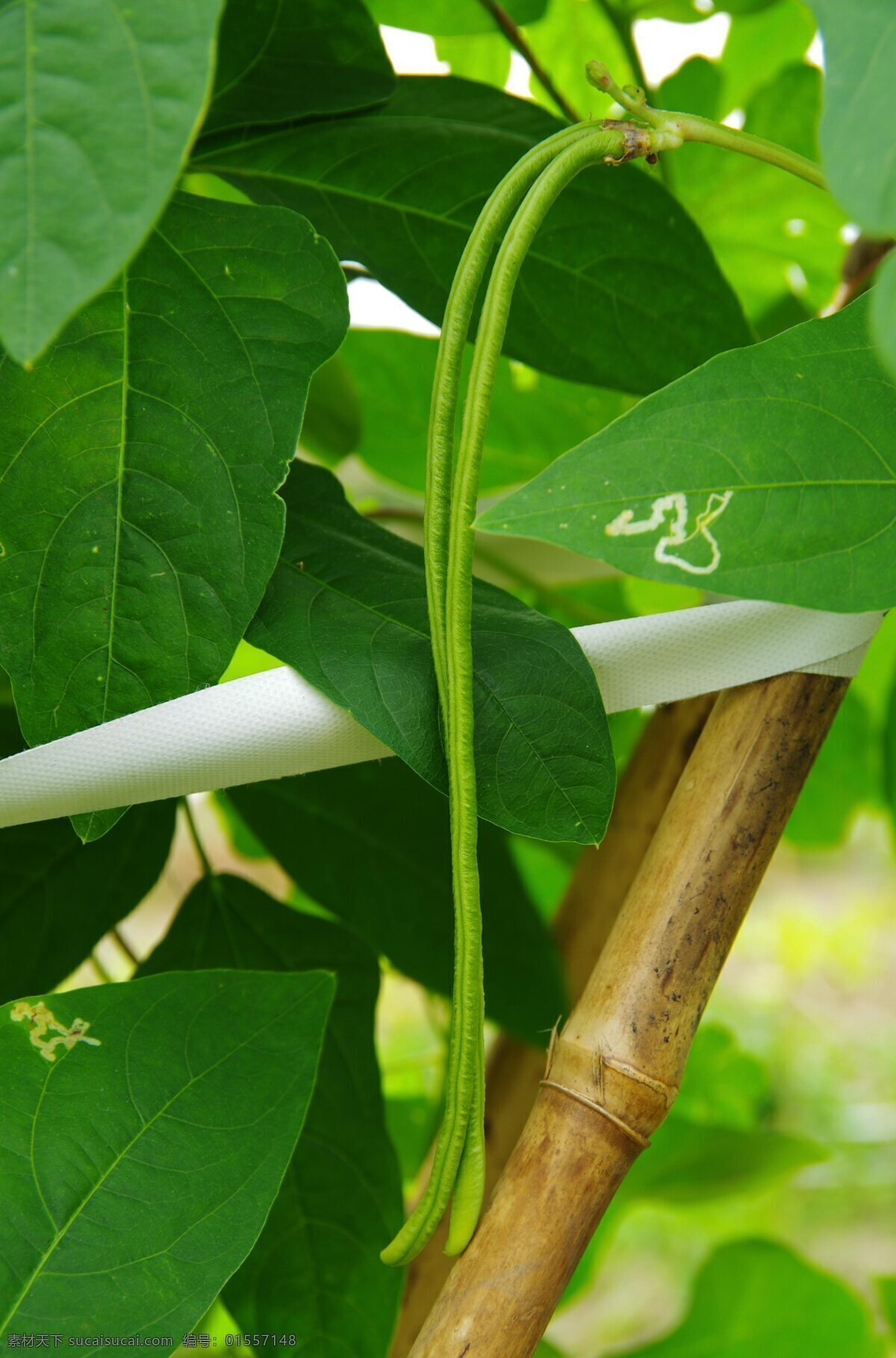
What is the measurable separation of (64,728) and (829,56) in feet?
0.59

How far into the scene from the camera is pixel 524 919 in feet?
1.14

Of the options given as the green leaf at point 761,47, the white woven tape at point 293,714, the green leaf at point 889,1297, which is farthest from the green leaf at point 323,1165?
the green leaf at point 761,47

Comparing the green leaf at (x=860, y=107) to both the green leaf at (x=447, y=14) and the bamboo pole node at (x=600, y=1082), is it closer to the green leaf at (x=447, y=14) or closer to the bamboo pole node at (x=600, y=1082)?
the bamboo pole node at (x=600, y=1082)

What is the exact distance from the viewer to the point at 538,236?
0.31 metres

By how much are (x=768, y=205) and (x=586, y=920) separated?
364mm

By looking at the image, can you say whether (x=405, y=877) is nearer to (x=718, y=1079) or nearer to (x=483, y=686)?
(x=483, y=686)

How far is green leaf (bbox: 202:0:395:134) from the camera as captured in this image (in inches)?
10.6

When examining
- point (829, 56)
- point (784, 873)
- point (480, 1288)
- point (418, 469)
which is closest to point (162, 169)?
point (829, 56)

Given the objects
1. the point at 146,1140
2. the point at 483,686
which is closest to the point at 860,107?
the point at 483,686

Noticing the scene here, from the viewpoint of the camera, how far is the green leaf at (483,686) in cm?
23

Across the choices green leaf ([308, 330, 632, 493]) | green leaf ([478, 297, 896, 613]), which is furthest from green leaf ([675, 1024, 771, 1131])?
green leaf ([478, 297, 896, 613])

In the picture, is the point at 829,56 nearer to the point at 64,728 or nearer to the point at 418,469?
the point at 64,728

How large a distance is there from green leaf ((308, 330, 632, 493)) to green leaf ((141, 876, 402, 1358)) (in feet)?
0.77

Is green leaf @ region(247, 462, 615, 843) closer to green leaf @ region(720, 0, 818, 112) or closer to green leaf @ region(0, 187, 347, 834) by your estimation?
green leaf @ region(0, 187, 347, 834)
